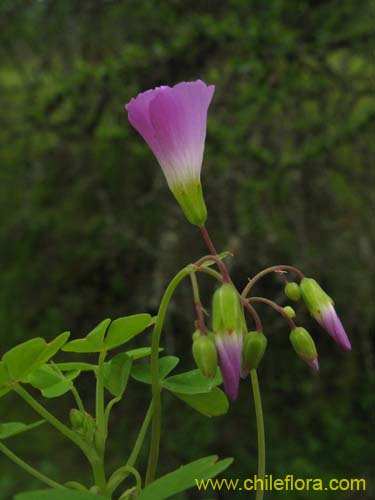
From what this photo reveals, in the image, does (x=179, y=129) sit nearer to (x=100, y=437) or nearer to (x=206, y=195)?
(x=100, y=437)

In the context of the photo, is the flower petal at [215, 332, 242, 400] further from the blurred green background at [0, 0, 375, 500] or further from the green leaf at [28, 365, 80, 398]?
the blurred green background at [0, 0, 375, 500]

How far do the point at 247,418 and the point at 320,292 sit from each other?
179 centimetres

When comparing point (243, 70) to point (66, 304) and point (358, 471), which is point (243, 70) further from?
point (358, 471)

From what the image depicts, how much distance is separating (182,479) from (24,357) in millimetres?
146

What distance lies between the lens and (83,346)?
0.52 meters

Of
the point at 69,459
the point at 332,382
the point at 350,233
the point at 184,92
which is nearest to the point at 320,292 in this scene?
the point at 184,92

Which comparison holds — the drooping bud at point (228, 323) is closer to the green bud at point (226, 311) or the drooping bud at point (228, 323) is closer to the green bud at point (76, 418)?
the green bud at point (226, 311)

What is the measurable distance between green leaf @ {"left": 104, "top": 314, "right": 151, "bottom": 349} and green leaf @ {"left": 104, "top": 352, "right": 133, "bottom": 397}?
0.04 ft

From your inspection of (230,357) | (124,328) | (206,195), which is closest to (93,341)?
(124,328)

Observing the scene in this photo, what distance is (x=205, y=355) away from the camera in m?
0.44

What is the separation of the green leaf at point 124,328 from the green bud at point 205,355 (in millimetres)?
62

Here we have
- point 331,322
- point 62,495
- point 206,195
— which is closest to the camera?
point 62,495

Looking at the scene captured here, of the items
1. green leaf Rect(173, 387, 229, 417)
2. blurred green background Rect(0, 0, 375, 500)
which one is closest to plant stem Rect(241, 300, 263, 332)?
green leaf Rect(173, 387, 229, 417)

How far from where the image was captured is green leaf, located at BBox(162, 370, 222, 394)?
509 millimetres
